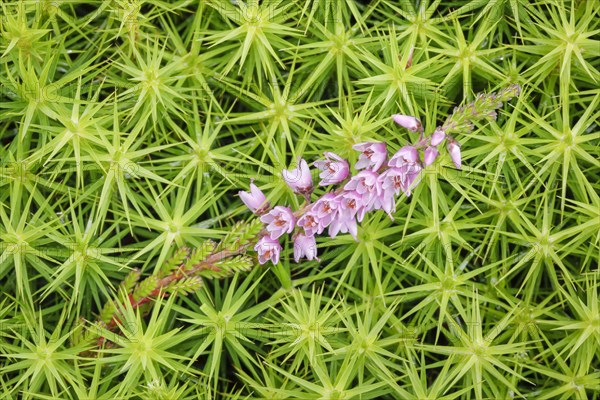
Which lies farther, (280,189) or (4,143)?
(4,143)

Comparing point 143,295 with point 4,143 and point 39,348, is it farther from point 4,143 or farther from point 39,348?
point 4,143

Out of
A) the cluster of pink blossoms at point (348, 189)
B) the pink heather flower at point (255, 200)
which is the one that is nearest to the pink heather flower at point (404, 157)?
the cluster of pink blossoms at point (348, 189)

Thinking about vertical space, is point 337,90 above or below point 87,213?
above

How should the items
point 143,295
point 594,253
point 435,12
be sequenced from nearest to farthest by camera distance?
point 143,295
point 594,253
point 435,12

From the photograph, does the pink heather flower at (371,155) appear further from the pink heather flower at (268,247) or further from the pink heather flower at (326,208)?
the pink heather flower at (268,247)

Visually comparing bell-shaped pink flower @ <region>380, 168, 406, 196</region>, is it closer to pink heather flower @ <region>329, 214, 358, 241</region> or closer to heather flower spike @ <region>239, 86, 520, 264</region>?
heather flower spike @ <region>239, 86, 520, 264</region>

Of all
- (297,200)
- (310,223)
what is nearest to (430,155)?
(310,223)

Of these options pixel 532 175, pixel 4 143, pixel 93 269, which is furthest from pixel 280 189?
pixel 4 143

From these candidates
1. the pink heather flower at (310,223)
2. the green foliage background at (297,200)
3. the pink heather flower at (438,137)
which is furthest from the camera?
the green foliage background at (297,200)
